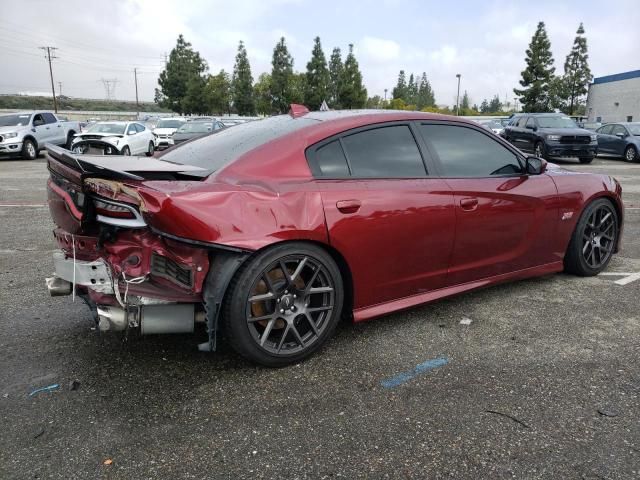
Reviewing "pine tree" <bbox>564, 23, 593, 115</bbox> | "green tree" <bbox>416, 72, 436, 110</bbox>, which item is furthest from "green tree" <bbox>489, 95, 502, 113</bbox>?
"pine tree" <bbox>564, 23, 593, 115</bbox>

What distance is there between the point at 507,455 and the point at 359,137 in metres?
2.03

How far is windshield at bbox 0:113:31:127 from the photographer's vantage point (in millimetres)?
19047

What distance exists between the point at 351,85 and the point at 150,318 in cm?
5712

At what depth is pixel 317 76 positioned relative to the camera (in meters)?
56.6

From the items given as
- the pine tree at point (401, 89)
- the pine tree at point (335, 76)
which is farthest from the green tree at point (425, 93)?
the pine tree at point (335, 76)

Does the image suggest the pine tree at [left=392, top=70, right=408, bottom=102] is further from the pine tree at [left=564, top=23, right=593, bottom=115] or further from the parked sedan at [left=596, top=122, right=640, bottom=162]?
the parked sedan at [left=596, top=122, right=640, bottom=162]

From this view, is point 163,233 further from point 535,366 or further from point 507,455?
point 535,366

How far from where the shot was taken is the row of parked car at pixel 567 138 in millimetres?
17750

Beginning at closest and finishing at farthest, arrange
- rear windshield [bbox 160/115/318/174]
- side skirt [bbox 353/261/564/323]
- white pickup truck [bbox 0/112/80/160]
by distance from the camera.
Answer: rear windshield [bbox 160/115/318/174] < side skirt [bbox 353/261/564/323] < white pickup truck [bbox 0/112/80/160]

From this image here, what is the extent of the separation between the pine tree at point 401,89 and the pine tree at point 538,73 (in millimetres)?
41784

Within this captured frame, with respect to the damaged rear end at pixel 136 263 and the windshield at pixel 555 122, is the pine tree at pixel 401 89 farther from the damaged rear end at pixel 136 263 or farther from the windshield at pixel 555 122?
the damaged rear end at pixel 136 263

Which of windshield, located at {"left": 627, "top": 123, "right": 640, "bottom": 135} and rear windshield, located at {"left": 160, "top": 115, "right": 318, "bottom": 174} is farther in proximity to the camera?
windshield, located at {"left": 627, "top": 123, "right": 640, "bottom": 135}

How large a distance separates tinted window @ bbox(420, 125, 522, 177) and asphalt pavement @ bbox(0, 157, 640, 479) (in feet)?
3.46

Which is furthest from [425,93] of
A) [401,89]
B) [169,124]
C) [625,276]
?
[625,276]
